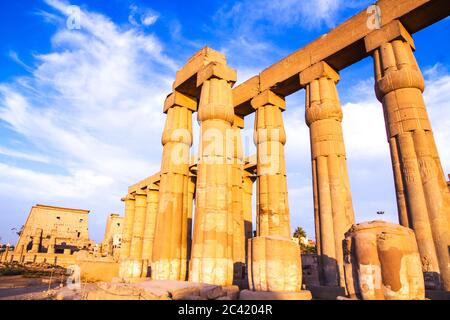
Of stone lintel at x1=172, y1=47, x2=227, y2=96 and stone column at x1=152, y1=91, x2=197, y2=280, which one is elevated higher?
stone lintel at x1=172, y1=47, x2=227, y2=96

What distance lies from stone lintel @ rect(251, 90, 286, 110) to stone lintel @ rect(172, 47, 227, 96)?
2.48 meters

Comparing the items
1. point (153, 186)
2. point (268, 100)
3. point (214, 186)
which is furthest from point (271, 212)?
point (153, 186)

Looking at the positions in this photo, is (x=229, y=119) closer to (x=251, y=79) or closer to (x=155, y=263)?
(x=251, y=79)

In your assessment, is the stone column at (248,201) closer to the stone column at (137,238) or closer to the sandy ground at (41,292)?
the stone column at (137,238)

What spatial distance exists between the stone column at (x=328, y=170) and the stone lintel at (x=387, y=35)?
2011mm

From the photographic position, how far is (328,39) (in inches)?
537

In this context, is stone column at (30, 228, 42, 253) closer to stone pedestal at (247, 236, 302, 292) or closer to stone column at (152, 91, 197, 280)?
stone column at (152, 91, 197, 280)

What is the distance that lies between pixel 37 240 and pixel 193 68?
45.6 meters

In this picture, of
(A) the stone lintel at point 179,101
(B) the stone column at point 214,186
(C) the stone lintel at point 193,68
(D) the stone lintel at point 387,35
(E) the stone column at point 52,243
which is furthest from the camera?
(E) the stone column at point 52,243

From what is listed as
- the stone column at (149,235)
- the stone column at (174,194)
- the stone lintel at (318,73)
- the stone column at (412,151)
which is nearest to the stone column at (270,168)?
the stone lintel at (318,73)

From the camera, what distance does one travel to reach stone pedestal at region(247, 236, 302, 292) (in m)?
7.66

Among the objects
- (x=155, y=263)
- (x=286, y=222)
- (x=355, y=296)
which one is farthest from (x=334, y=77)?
(x=155, y=263)

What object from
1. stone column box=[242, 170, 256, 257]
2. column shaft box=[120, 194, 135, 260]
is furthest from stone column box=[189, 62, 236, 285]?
column shaft box=[120, 194, 135, 260]

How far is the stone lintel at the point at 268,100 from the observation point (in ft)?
51.4
